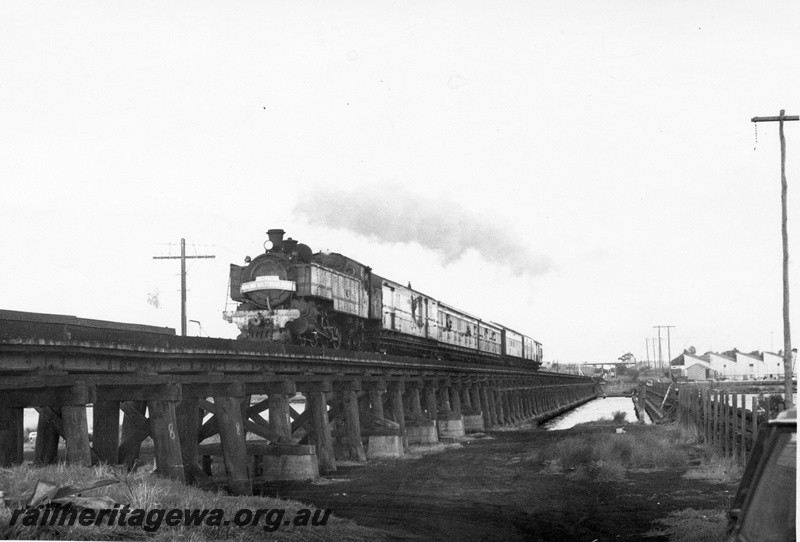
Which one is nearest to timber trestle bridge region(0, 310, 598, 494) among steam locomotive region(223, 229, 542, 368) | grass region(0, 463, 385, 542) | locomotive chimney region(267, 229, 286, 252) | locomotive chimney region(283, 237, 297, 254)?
grass region(0, 463, 385, 542)

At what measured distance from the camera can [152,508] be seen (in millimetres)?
9312

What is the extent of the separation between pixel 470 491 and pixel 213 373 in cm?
564

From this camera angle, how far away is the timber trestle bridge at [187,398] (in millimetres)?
11281

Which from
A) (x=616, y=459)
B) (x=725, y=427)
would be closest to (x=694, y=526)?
(x=616, y=459)

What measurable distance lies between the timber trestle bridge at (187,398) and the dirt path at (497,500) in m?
1.40

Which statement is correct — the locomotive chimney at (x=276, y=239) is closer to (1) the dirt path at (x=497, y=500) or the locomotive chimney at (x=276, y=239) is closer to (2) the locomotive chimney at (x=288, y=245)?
(2) the locomotive chimney at (x=288, y=245)

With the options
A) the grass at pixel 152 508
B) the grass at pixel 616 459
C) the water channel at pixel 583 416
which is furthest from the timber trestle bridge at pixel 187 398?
the water channel at pixel 583 416

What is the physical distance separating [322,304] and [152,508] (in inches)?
832

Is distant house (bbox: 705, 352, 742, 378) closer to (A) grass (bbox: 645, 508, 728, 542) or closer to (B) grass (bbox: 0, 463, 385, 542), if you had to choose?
(A) grass (bbox: 645, 508, 728, 542)

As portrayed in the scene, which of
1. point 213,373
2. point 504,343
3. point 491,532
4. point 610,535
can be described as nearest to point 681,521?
point 610,535

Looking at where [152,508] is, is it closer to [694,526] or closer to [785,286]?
[694,526]

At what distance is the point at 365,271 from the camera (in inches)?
1342

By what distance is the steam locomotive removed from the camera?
2884 cm

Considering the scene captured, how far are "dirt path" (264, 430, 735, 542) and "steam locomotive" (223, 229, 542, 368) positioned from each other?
23.3 ft
